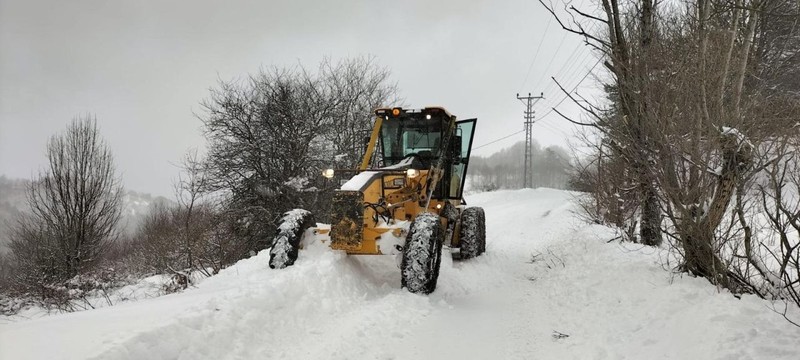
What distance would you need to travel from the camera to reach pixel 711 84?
193 inches

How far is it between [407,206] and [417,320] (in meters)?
2.79

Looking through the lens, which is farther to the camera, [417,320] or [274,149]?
[274,149]

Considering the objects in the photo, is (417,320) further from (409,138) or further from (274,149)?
(274,149)

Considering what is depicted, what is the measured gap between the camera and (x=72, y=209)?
45.9 feet

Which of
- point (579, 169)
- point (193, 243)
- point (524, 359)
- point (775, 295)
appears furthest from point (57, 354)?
point (193, 243)

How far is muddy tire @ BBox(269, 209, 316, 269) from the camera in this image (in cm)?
603

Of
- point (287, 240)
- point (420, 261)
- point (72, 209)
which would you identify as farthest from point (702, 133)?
point (72, 209)

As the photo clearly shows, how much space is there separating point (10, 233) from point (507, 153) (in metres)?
129

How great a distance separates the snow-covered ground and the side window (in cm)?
237

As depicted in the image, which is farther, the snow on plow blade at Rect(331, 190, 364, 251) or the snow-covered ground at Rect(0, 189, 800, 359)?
the snow on plow blade at Rect(331, 190, 364, 251)

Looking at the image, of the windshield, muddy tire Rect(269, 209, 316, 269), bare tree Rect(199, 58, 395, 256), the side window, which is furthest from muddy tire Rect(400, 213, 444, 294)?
bare tree Rect(199, 58, 395, 256)

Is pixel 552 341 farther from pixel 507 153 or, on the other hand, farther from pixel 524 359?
pixel 507 153

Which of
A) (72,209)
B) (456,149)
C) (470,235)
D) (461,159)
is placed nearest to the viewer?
(470,235)

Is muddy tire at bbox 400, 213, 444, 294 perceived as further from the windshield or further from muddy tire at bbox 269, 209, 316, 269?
the windshield
